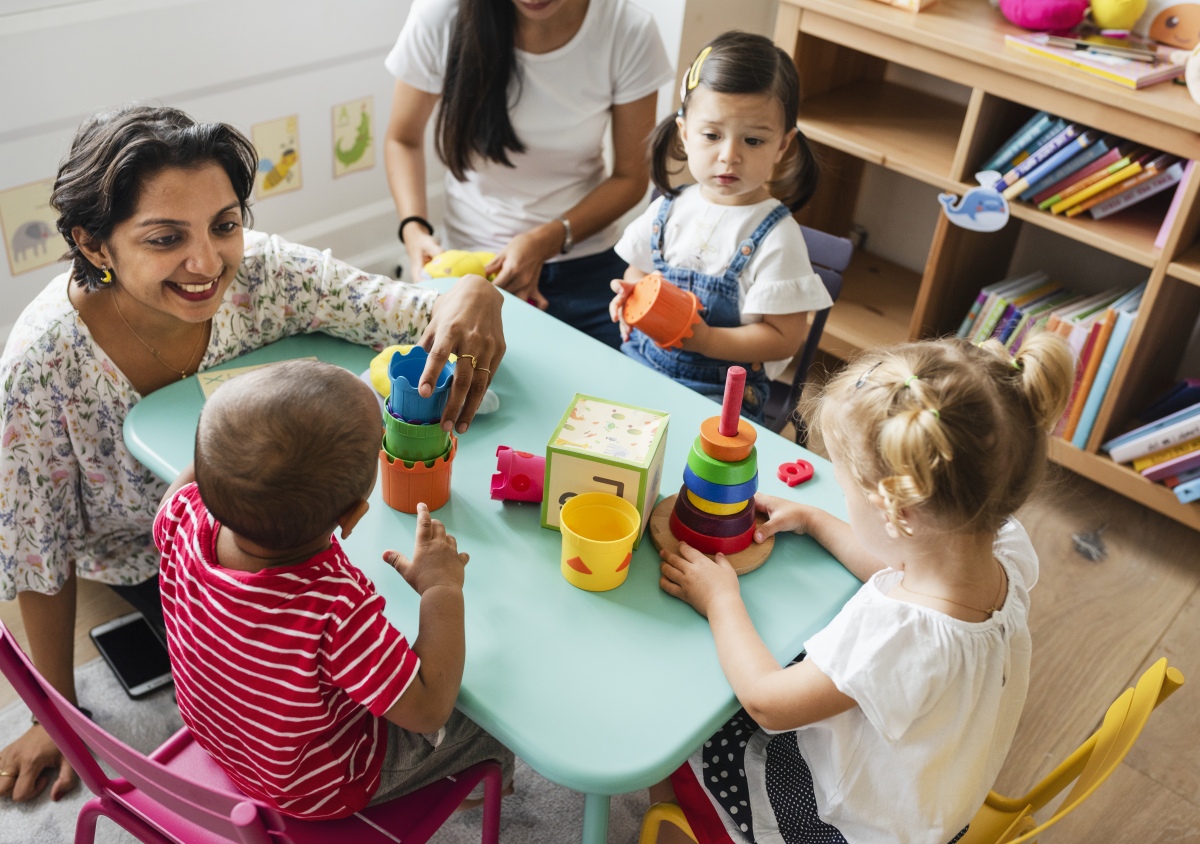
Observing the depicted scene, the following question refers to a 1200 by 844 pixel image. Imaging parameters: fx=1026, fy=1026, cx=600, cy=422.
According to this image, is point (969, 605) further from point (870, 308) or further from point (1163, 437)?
point (870, 308)

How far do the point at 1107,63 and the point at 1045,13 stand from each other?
22 cm

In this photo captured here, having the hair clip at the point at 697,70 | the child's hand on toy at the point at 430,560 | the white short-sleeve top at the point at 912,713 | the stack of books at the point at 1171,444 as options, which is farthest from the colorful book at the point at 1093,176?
the child's hand on toy at the point at 430,560

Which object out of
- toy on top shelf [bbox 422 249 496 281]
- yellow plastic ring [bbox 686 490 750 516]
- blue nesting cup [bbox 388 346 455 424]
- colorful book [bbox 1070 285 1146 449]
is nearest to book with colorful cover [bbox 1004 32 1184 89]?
colorful book [bbox 1070 285 1146 449]

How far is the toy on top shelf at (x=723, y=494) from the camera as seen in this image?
1175mm

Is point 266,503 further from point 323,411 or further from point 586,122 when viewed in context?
point 586,122

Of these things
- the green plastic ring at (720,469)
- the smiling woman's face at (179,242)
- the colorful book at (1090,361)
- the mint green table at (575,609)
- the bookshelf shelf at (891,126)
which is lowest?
the colorful book at (1090,361)

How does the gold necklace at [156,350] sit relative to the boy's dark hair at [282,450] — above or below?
below

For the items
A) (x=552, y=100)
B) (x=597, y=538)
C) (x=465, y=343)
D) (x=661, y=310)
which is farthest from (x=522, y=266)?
(x=597, y=538)

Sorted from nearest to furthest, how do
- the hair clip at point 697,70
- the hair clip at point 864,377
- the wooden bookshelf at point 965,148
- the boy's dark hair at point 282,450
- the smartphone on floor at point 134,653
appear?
1. the boy's dark hair at point 282,450
2. the hair clip at point 864,377
3. the hair clip at point 697,70
4. the smartphone on floor at point 134,653
5. the wooden bookshelf at point 965,148

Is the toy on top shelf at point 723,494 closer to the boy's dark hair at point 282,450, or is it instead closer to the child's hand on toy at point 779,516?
the child's hand on toy at point 779,516

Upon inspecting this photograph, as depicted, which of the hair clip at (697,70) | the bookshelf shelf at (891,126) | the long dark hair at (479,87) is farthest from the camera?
the bookshelf shelf at (891,126)

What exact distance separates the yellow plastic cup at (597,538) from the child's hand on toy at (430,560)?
4.8 inches

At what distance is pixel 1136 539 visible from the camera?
8.03 feet

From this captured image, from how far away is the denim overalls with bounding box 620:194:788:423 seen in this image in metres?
1.77
